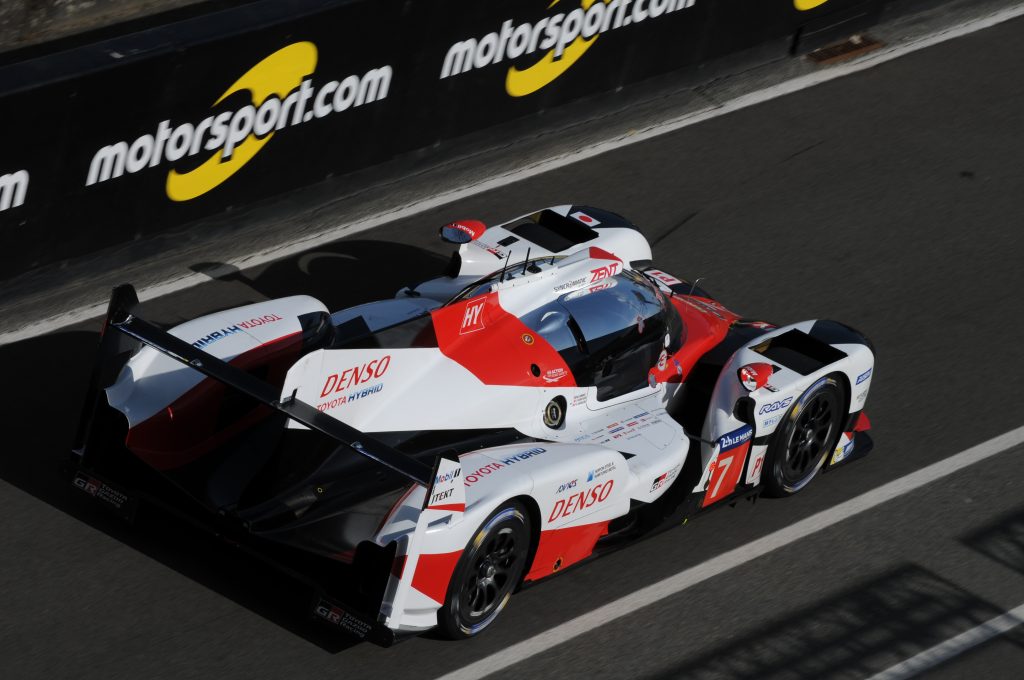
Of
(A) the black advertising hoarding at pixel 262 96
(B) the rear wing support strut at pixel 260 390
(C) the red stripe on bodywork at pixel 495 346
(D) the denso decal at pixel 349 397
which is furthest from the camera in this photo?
(A) the black advertising hoarding at pixel 262 96

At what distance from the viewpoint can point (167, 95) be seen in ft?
33.9

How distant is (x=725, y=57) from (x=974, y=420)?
518cm

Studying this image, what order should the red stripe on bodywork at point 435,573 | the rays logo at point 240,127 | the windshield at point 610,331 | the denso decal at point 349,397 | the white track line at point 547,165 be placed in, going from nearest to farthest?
the red stripe on bodywork at point 435,573
the denso decal at point 349,397
the windshield at point 610,331
the rays logo at point 240,127
the white track line at point 547,165

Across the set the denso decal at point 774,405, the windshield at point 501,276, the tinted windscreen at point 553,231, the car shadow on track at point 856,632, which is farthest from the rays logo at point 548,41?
the car shadow on track at point 856,632

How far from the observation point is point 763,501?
30.4 feet

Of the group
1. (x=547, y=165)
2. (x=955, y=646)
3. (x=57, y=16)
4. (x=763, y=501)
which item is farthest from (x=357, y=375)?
(x=57, y=16)

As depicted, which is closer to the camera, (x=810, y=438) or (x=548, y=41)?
(x=810, y=438)

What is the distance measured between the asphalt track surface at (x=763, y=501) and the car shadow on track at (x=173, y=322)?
0.02m

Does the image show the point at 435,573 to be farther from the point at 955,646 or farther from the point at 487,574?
the point at 955,646

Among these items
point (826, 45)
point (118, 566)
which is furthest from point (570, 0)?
point (118, 566)

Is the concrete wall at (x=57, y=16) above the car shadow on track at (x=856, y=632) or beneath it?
beneath

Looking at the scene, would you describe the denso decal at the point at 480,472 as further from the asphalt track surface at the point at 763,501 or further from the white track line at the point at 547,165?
the white track line at the point at 547,165

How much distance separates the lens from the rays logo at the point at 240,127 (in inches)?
410

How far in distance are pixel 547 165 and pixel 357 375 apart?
542 cm
